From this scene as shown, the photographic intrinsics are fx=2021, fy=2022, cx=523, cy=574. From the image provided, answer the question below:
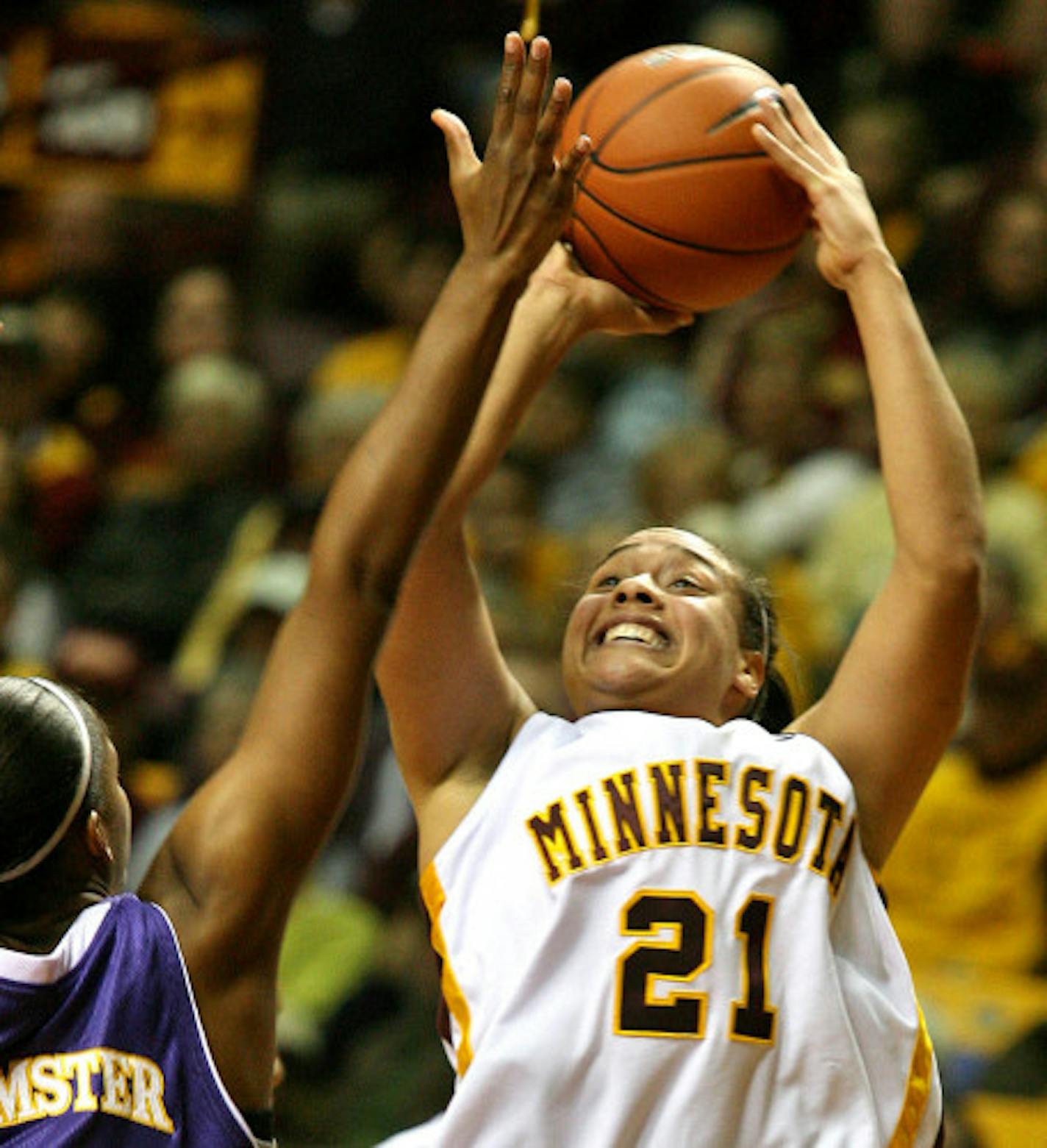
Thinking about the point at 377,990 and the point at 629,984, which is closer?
the point at 629,984

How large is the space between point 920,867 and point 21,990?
331 cm

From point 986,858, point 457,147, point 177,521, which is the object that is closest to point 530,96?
point 457,147

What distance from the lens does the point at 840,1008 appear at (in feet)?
8.38

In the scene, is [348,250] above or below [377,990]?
above

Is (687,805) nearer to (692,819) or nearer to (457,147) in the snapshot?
(692,819)

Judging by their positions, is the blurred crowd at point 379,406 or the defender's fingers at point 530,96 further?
the blurred crowd at point 379,406

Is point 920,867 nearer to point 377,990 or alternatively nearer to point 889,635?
point 377,990


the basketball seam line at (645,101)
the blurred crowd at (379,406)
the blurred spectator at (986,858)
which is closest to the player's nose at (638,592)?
the blurred crowd at (379,406)

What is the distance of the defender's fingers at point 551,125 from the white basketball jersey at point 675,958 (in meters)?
0.92

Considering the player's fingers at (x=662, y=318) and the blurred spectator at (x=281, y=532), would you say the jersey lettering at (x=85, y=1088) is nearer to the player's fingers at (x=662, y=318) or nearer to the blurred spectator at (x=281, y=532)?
the player's fingers at (x=662, y=318)

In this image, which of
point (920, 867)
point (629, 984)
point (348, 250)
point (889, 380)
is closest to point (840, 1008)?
point (629, 984)

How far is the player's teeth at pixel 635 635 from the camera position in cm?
Answer: 290

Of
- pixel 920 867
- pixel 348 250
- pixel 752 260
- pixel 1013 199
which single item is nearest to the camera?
pixel 752 260

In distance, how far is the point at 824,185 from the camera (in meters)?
2.98
